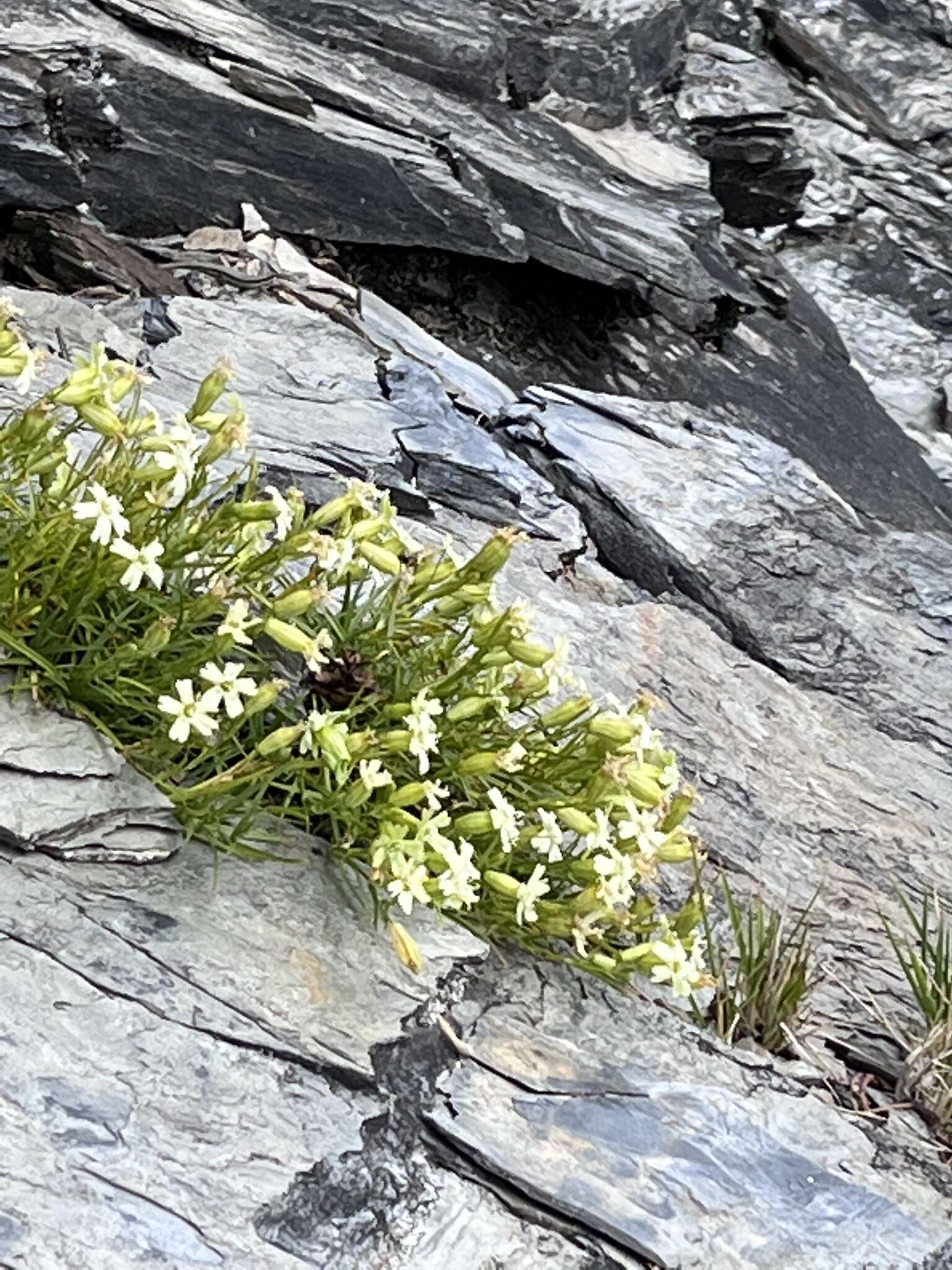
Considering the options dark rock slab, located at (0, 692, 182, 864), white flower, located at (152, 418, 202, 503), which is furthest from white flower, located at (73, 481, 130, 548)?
dark rock slab, located at (0, 692, 182, 864)

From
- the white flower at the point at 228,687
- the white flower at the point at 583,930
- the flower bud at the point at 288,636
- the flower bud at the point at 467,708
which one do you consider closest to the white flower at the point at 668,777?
the white flower at the point at 583,930

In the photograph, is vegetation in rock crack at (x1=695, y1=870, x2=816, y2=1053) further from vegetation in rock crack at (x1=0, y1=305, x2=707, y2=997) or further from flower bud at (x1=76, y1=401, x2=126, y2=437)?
flower bud at (x1=76, y1=401, x2=126, y2=437)

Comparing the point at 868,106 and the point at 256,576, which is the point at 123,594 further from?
the point at 868,106

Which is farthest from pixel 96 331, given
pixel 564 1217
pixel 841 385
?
pixel 841 385

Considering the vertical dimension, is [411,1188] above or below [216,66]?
below

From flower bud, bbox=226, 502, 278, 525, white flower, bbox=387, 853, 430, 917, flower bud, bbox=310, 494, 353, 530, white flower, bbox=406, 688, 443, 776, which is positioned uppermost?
flower bud, bbox=310, 494, 353, 530

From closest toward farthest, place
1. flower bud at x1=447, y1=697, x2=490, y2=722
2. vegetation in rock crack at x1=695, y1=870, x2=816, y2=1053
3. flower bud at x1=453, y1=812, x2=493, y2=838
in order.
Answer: flower bud at x1=453, y1=812, x2=493, y2=838 < flower bud at x1=447, y1=697, x2=490, y2=722 < vegetation in rock crack at x1=695, y1=870, x2=816, y2=1053
